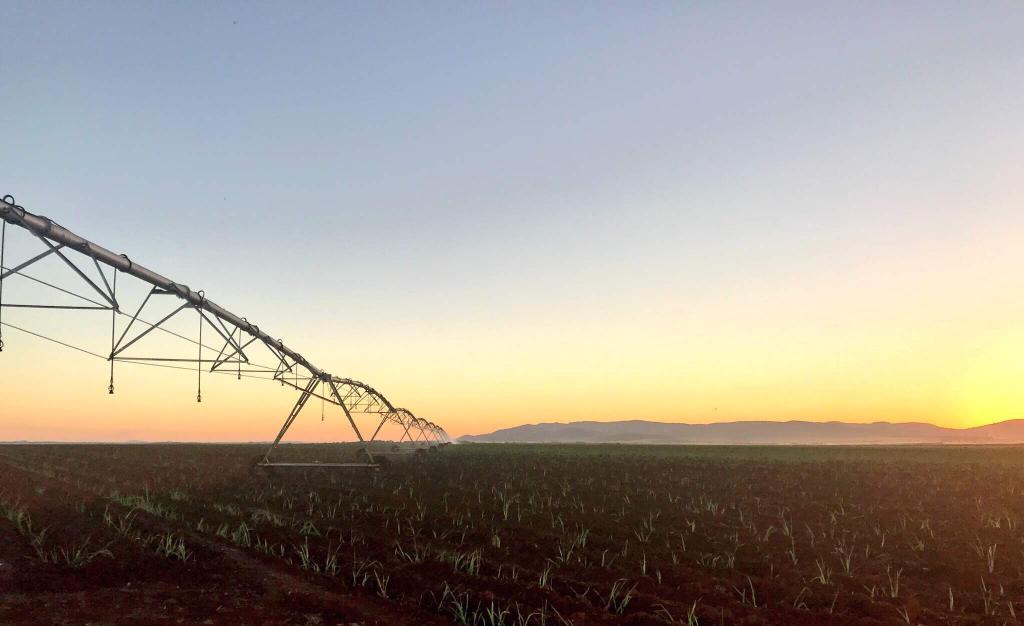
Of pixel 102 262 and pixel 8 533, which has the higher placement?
pixel 102 262

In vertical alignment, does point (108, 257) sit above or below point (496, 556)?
above

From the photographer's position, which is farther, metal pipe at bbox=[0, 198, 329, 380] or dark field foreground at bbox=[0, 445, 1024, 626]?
metal pipe at bbox=[0, 198, 329, 380]

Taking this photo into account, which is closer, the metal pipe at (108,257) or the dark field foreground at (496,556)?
the dark field foreground at (496,556)

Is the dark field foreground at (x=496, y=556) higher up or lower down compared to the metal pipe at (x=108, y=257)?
lower down

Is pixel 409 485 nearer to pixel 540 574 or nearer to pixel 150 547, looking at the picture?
pixel 150 547

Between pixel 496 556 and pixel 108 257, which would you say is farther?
pixel 108 257

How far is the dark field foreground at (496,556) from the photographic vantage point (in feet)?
26.2

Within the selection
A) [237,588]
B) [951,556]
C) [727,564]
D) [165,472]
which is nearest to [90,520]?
[237,588]

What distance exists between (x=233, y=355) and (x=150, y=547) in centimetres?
1116

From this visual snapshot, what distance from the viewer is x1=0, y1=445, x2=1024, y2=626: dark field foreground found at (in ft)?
26.2

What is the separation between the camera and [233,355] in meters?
21.3

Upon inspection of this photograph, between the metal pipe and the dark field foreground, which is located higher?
the metal pipe

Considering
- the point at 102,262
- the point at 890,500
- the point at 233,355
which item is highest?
the point at 102,262

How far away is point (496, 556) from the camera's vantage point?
1099cm
